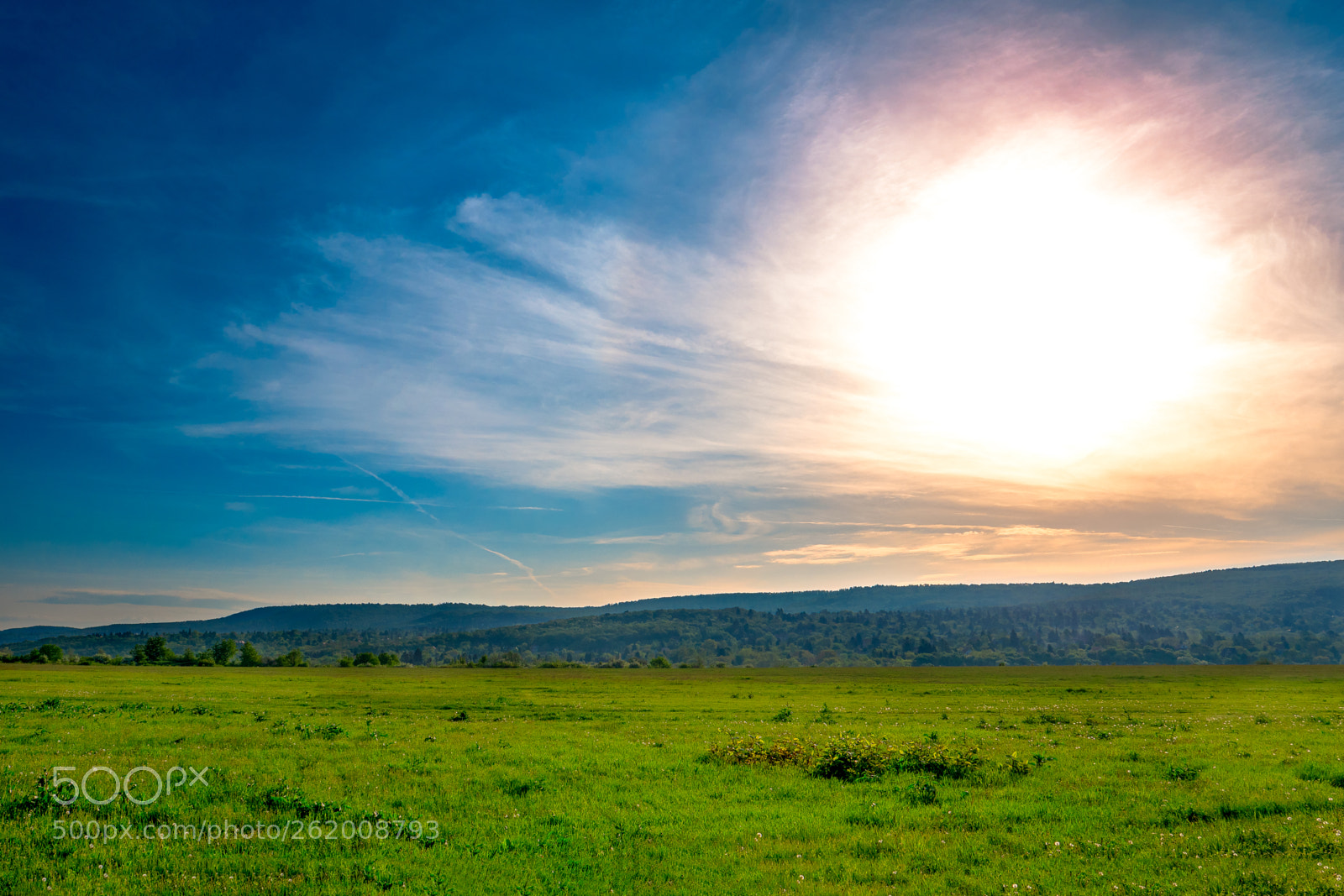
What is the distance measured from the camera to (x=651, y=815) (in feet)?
50.0

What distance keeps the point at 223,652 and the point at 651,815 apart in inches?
7726

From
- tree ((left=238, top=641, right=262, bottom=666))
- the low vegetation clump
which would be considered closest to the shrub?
the low vegetation clump

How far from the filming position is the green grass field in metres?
11.5

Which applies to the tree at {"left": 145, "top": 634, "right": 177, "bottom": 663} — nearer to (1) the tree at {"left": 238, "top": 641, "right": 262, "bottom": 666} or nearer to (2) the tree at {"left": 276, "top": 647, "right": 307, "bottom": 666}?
(1) the tree at {"left": 238, "top": 641, "right": 262, "bottom": 666}

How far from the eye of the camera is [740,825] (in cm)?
1452

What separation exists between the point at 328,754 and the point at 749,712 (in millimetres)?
26175

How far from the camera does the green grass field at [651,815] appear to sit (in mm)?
11516

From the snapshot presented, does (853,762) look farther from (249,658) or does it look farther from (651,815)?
(249,658)

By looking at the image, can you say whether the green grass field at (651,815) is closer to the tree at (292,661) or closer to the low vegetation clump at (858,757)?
the low vegetation clump at (858,757)

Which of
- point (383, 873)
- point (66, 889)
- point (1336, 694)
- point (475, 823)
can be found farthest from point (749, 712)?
point (1336, 694)

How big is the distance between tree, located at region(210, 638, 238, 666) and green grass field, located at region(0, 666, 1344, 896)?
16178cm

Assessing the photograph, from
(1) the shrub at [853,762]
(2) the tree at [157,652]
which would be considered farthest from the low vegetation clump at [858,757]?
(2) the tree at [157,652]

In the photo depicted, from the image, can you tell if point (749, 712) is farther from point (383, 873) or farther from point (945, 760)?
point (383, 873)

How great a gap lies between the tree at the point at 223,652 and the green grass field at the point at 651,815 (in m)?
162
